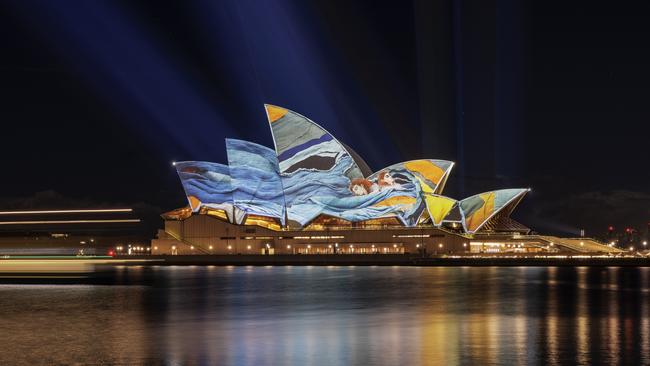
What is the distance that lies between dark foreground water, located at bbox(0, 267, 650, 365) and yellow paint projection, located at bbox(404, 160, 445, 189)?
147 ft

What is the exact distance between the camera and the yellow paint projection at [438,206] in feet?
278

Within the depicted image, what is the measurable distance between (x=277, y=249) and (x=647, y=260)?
3735 centimetres

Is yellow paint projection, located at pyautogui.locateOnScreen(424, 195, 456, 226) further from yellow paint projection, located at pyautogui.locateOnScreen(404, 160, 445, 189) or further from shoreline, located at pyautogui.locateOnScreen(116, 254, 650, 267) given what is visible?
shoreline, located at pyautogui.locateOnScreen(116, 254, 650, 267)

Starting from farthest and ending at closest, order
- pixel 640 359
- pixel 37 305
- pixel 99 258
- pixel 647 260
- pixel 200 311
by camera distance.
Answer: pixel 99 258 → pixel 647 260 → pixel 37 305 → pixel 200 311 → pixel 640 359

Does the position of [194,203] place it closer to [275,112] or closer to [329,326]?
[275,112]

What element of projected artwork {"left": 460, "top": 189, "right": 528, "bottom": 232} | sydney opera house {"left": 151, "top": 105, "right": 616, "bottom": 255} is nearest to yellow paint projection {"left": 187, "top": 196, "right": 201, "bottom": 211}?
sydney opera house {"left": 151, "top": 105, "right": 616, "bottom": 255}

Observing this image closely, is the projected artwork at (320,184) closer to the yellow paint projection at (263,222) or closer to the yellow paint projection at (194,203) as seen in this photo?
the yellow paint projection at (194,203)

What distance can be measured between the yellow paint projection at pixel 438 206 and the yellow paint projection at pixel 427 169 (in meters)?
2.03

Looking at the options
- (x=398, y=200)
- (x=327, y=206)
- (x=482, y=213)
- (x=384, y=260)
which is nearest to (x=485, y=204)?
(x=482, y=213)

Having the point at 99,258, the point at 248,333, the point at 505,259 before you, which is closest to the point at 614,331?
the point at 248,333

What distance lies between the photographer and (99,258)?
96625 millimetres

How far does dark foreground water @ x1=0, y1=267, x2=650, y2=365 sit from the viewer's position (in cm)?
1750

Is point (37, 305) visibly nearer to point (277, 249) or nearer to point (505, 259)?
point (505, 259)

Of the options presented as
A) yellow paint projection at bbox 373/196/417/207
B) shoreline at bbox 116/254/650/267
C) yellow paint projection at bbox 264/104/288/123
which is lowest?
shoreline at bbox 116/254/650/267
